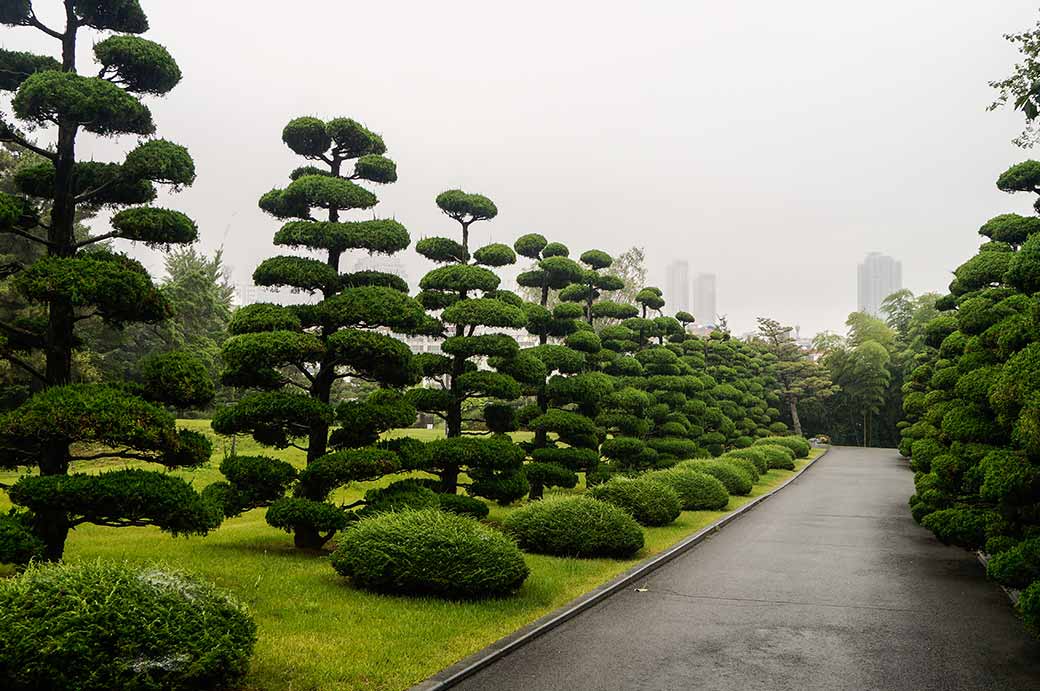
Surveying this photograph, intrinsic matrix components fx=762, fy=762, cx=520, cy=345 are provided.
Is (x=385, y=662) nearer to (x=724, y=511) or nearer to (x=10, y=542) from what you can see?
(x=10, y=542)

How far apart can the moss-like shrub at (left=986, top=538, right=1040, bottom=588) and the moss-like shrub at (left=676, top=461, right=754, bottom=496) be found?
13155mm

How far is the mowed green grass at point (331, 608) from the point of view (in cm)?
711

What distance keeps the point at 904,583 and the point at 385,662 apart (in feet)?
30.4

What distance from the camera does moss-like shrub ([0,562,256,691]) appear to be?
5.58 m

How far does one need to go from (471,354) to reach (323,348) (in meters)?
5.03

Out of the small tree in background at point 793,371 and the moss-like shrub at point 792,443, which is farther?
the small tree in background at point 793,371

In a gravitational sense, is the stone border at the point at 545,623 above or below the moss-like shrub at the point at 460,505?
below

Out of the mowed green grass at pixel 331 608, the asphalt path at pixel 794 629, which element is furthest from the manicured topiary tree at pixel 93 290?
the asphalt path at pixel 794 629

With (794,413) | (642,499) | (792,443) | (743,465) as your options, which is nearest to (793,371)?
(794,413)

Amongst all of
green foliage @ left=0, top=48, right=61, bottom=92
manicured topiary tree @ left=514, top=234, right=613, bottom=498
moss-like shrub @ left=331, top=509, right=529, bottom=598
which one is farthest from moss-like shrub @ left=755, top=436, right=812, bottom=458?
green foliage @ left=0, top=48, right=61, bottom=92

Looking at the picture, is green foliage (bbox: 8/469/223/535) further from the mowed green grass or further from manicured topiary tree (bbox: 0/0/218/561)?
the mowed green grass

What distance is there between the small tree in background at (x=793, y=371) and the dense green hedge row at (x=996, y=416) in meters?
36.3

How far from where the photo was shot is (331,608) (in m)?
9.09

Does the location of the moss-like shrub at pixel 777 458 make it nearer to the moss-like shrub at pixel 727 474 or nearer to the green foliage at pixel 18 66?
the moss-like shrub at pixel 727 474
